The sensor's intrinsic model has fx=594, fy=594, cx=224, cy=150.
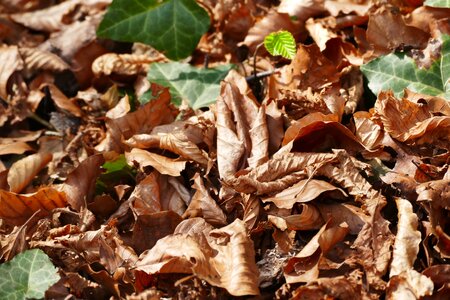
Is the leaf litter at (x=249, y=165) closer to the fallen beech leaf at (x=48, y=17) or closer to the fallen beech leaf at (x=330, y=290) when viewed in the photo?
the fallen beech leaf at (x=330, y=290)

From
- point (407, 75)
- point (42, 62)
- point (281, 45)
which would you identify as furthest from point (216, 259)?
point (42, 62)

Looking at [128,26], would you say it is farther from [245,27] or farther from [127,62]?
[245,27]

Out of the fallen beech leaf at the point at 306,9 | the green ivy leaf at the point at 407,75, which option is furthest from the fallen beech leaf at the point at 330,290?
the fallen beech leaf at the point at 306,9

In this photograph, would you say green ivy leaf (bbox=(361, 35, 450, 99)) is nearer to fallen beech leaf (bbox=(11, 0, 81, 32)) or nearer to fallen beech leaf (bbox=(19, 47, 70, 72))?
fallen beech leaf (bbox=(19, 47, 70, 72))

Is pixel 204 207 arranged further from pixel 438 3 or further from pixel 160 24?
pixel 438 3

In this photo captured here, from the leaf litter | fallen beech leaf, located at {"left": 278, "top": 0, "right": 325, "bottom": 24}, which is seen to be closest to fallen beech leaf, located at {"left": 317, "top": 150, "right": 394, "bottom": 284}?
the leaf litter

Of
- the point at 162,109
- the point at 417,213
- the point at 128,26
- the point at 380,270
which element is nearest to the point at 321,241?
the point at 380,270
